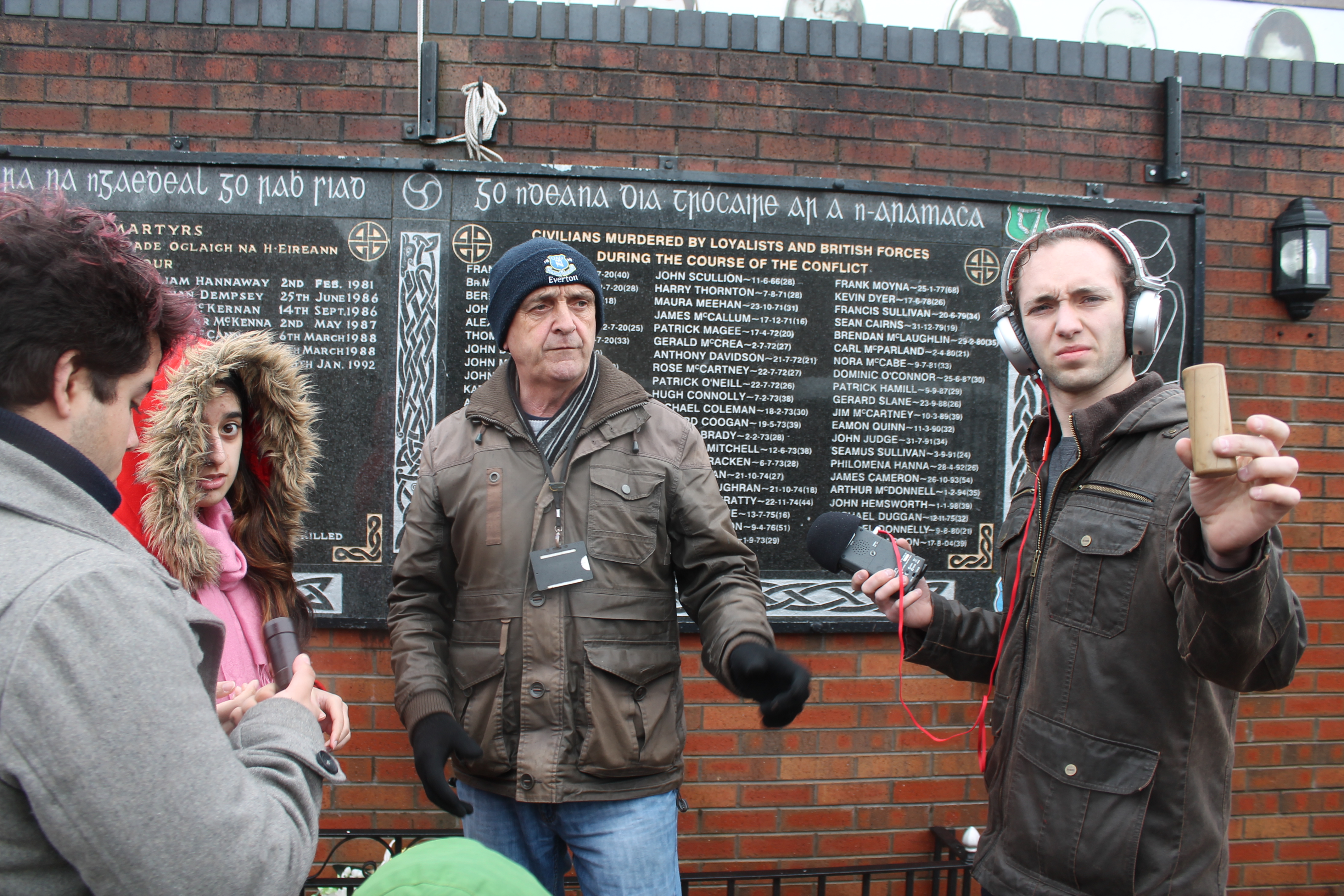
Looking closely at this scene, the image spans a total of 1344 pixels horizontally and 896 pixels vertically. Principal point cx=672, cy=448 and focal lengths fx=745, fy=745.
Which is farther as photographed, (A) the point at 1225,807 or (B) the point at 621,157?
(B) the point at 621,157

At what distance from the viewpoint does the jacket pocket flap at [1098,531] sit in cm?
161

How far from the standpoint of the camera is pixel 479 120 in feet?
10.4

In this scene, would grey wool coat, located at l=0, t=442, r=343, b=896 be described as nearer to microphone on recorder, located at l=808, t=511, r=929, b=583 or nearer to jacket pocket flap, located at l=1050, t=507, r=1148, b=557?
microphone on recorder, located at l=808, t=511, r=929, b=583

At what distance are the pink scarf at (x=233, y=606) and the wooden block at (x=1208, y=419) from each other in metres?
2.04

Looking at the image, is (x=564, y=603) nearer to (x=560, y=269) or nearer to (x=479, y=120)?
(x=560, y=269)

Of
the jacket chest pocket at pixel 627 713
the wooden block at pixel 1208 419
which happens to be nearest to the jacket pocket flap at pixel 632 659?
the jacket chest pocket at pixel 627 713

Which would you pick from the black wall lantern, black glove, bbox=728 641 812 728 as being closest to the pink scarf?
black glove, bbox=728 641 812 728

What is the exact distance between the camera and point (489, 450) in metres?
2.20

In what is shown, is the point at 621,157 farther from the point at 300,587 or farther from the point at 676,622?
the point at 300,587

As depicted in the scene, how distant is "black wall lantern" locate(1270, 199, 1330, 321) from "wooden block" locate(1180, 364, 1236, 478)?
2898mm

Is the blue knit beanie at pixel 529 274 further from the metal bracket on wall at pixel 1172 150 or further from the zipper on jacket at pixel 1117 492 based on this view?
the metal bracket on wall at pixel 1172 150

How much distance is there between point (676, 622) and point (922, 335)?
1.83 meters

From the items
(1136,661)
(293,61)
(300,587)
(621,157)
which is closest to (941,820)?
(1136,661)

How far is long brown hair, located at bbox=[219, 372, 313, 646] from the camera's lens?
80.7 inches
